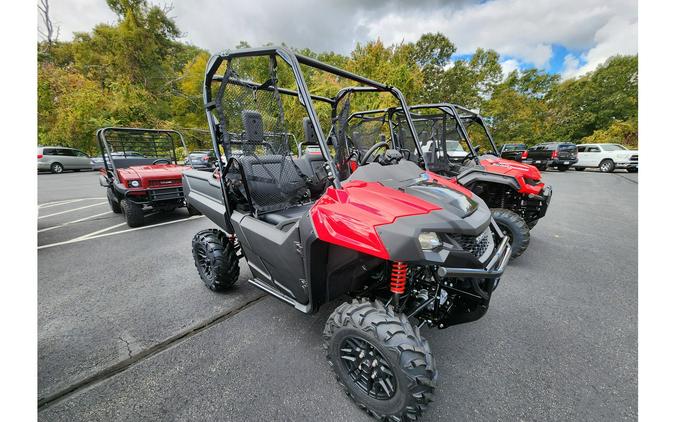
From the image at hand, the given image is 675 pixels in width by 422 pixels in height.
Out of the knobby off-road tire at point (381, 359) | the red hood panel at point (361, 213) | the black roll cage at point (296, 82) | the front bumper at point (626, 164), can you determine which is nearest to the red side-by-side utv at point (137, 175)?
the black roll cage at point (296, 82)

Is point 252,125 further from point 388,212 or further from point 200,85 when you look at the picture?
point 200,85

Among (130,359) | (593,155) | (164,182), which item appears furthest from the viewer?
(593,155)

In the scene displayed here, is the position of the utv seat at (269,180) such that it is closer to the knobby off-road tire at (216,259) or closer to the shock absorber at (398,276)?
the knobby off-road tire at (216,259)

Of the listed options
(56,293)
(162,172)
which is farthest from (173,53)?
(56,293)

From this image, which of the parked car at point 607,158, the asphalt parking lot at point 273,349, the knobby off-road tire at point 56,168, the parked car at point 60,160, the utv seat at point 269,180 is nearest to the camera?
the asphalt parking lot at point 273,349

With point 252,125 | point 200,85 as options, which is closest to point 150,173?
point 252,125

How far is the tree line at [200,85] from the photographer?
56.2ft

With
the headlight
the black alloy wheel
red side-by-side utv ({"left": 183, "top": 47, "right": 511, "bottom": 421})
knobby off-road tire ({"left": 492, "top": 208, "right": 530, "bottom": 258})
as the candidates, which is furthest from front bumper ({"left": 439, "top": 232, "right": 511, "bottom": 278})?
knobby off-road tire ({"left": 492, "top": 208, "right": 530, "bottom": 258})

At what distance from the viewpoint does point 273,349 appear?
2031 millimetres

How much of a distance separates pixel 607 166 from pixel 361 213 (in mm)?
20331

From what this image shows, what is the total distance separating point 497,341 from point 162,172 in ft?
20.0

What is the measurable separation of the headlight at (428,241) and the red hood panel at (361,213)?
13 centimetres

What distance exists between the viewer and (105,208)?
7004 millimetres

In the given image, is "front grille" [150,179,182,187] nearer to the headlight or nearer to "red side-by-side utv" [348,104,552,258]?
"red side-by-side utv" [348,104,552,258]
